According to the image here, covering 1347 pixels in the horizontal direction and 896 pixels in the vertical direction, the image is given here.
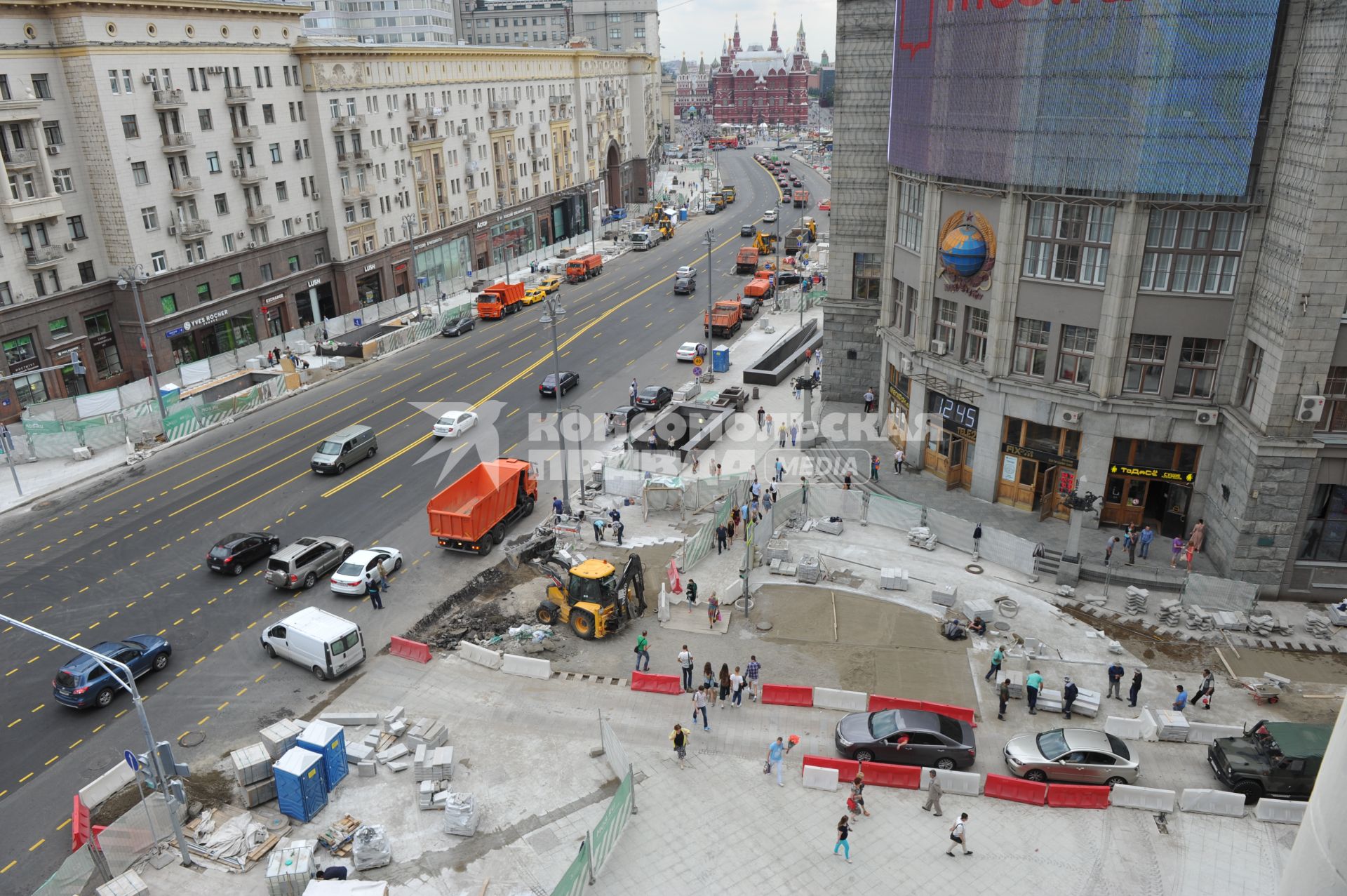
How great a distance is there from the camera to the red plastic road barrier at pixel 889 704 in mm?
27875

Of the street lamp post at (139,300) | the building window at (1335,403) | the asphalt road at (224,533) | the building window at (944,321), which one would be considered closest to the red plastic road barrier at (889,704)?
the asphalt road at (224,533)

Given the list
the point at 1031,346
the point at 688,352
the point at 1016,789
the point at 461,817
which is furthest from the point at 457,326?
the point at 1016,789

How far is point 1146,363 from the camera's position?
36.2 metres

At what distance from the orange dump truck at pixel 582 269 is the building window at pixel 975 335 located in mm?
59319

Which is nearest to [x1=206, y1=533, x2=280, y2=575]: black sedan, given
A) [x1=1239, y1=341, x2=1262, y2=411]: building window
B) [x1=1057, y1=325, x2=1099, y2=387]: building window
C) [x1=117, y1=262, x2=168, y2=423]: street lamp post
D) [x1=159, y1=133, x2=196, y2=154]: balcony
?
[x1=117, y1=262, x2=168, y2=423]: street lamp post

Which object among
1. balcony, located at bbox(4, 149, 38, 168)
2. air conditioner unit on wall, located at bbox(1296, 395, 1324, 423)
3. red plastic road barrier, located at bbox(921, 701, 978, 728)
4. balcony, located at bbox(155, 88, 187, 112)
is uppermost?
balcony, located at bbox(155, 88, 187, 112)

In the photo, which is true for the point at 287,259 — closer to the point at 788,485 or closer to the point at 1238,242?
the point at 788,485

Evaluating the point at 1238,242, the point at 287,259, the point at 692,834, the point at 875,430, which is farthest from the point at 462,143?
the point at 692,834

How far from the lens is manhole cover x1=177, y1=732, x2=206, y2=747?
27.7m

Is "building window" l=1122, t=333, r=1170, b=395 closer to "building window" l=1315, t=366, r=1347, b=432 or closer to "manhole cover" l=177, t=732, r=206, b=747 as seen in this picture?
"building window" l=1315, t=366, r=1347, b=432

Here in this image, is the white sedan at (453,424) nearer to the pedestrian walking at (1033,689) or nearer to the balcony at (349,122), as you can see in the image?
the balcony at (349,122)

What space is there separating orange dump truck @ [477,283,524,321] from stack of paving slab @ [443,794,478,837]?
2377 inches

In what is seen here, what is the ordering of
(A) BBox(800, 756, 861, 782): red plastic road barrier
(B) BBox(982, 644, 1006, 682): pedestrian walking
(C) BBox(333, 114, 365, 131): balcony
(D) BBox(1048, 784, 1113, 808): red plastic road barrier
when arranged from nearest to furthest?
(D) BBox(1048, 784, 1113, 808): red plastic road barrier → (A) BBox(800, 756, 861, 782): red plastic road barrier → (B) BBox(982, 644, 1006, 682): pedestrian walking → (C) BBox(333, 114, 365, 131): balcony

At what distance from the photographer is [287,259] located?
7119cm
